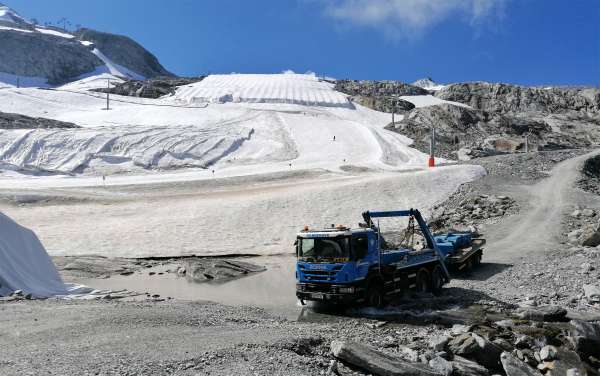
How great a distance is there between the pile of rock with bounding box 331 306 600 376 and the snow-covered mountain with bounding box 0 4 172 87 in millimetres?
124027

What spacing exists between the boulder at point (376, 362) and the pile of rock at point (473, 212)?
1883cm

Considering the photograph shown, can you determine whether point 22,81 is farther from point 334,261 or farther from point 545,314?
point 545,314

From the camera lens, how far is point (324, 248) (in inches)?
536

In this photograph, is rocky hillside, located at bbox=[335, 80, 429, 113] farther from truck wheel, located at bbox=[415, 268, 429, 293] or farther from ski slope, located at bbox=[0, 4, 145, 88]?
truck wheel, located at bbox=[415, 268, 429, 293]

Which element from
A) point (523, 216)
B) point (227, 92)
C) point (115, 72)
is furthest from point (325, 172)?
point (115, 72)

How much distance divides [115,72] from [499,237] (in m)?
126

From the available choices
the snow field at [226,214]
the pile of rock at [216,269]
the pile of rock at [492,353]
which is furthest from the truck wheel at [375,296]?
the snow field at [226,214]

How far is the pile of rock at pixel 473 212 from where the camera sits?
26.9 meters

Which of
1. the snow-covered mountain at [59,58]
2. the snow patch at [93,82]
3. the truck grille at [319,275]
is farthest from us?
the snow-covered mountain at [59,58]

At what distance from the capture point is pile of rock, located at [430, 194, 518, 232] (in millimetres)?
26938

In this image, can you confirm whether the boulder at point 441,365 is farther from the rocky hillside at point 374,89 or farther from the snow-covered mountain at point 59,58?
the snow-covered mountain at point 59,58

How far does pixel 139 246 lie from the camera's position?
2452 cm

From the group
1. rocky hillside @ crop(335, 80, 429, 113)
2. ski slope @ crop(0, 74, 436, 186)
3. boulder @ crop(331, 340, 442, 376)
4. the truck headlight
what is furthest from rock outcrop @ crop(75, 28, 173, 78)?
boulder @ crop(331, 340, 442, 376)

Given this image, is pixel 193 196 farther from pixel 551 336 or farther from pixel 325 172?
pixel 551 336
